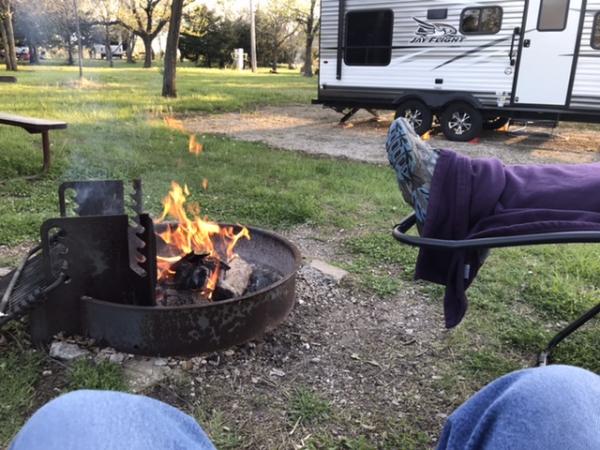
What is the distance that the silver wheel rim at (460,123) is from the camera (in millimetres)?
9148

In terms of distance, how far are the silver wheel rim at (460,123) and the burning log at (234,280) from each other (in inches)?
283

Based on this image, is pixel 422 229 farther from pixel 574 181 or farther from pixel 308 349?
pixel 308 349

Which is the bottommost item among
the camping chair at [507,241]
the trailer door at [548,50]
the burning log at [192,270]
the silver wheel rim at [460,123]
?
the burning log at [192,270]

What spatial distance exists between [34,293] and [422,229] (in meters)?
1.56

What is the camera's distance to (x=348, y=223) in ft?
14.2

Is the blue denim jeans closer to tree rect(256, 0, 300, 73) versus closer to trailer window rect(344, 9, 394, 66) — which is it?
trailer window rect(344, 9, 394, 66)

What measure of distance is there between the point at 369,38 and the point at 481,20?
207cm

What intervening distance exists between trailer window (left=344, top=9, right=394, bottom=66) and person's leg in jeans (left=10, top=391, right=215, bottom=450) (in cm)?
975

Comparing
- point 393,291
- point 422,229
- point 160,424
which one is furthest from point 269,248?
point 160,424

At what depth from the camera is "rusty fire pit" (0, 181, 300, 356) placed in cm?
223

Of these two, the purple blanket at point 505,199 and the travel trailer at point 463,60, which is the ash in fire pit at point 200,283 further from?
the travel trailer at point 463,60

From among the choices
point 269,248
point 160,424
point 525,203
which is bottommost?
point 269,248

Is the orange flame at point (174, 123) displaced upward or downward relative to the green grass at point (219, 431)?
upward

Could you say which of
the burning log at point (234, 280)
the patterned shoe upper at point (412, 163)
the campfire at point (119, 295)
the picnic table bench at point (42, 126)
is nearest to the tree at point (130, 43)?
the picnic table bench at point (42, 126)
